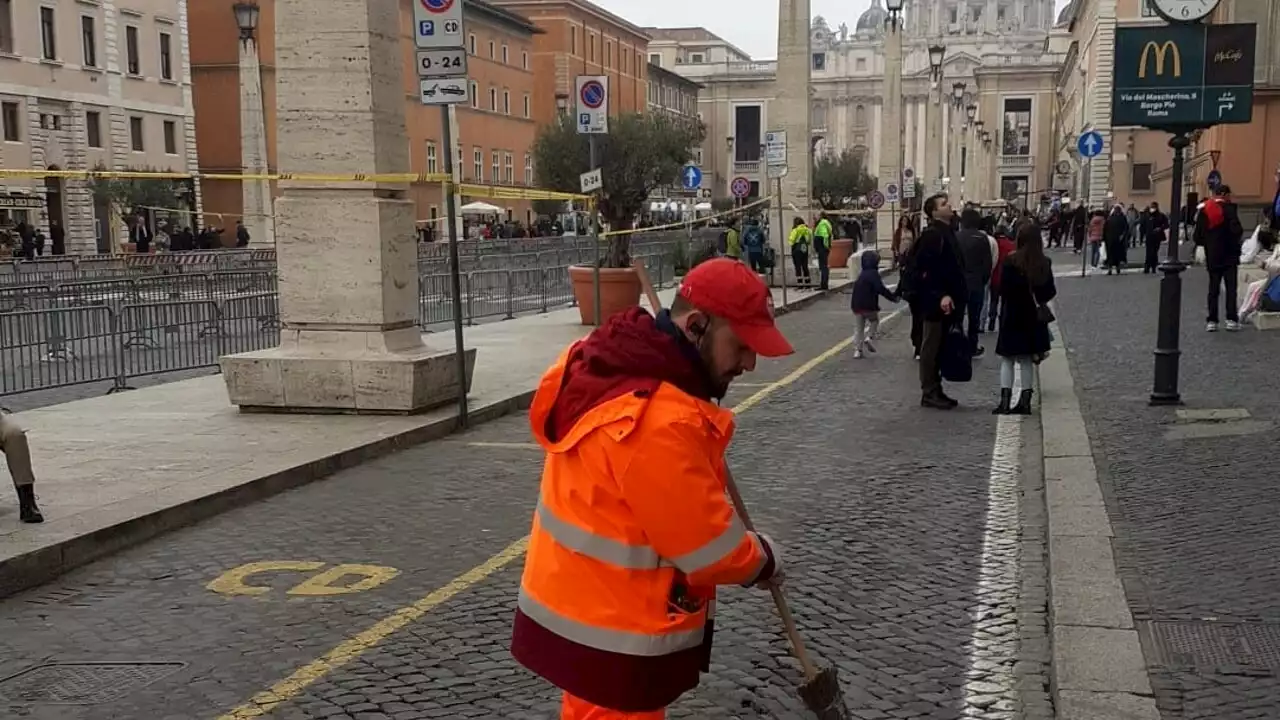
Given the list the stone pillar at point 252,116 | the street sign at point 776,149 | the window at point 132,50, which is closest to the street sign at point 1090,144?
the street sign at point 776,149

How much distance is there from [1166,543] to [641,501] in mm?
4544

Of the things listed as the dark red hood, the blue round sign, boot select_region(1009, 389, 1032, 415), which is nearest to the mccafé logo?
boot select_region(1009, 389, 1032, 415)

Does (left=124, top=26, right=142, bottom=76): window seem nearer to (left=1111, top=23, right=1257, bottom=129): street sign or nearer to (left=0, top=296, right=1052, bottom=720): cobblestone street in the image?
(left=0, top=296, right=1052, bottom=720): cobblestone street

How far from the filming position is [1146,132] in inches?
2438

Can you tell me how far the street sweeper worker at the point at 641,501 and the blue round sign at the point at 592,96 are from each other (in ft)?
45.7

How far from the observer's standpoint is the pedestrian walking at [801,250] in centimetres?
2856

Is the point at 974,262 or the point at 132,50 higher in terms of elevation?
the point at 132,50

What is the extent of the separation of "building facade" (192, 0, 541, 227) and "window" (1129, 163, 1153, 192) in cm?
3188

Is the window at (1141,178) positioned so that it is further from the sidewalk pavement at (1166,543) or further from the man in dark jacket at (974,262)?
the sidewalk pavement at (1166,543)

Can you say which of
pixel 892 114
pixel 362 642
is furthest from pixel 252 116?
pixel 362 642

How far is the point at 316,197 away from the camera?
10.3 m

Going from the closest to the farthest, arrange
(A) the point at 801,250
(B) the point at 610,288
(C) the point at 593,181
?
(C) the point at 593,181 < (B) the point at 610,288 < (A) the point at 801,250

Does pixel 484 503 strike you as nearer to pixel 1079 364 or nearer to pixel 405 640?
pixel 405 640

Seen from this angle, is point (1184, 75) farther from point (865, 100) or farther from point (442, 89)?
point (865, 100)
